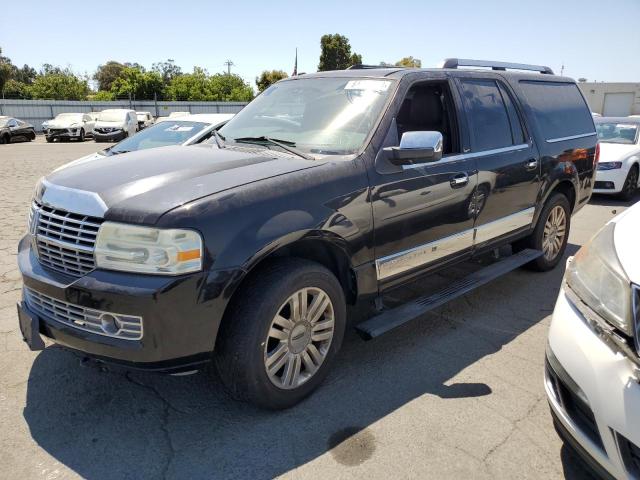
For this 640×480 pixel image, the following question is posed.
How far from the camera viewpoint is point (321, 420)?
2955 mm

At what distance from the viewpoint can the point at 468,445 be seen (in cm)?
275

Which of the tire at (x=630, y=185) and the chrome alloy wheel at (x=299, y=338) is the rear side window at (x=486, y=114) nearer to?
the chrome alloy wheel at (x=299, y=338)

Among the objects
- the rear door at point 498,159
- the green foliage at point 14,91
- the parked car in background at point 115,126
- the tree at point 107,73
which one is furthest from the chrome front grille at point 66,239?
the tree at point 107,73

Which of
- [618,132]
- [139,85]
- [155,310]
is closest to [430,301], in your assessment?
[155,310]

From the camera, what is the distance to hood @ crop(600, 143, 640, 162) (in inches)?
400

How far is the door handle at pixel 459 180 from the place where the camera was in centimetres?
391

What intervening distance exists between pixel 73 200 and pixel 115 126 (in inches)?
1010

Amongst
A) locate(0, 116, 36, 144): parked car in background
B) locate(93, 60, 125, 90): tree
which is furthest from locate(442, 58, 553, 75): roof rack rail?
locate(93, 60, 125, 90): tree

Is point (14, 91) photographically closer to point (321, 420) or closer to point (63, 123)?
point (63, 123)

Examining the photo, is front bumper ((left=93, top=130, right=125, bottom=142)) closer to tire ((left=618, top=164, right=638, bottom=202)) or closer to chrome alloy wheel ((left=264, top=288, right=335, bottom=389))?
tire ((left=618, top=164, right=638, bottom=202))

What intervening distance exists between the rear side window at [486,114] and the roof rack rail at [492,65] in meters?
0.24

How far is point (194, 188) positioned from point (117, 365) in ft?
3.20

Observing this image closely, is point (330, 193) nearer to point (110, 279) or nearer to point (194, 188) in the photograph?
point (194, 188)

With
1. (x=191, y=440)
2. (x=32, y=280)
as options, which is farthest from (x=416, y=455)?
(x=32, y=280)
